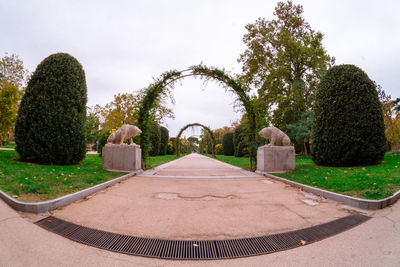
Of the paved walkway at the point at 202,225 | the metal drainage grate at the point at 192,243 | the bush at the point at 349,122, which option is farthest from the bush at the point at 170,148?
the metal drainage grate at the point at 192,243

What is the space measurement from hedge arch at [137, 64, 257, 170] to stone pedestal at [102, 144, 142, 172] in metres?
1.05

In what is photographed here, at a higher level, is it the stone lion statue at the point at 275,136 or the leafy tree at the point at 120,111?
the leafy tree at the point at 120,111

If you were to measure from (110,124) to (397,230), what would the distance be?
90.9 ft

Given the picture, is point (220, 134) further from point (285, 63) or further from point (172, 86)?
point (172, 86)

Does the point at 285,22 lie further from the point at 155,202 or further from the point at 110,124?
the point at 110,124

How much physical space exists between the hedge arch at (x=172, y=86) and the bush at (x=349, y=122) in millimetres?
2898

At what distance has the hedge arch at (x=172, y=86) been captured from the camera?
8320 mm

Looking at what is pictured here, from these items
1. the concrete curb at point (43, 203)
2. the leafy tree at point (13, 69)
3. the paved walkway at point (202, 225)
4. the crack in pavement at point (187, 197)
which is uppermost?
the leafy tree at point (13, 69)

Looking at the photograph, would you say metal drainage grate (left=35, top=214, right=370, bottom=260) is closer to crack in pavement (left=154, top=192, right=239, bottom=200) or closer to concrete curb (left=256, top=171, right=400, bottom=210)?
concrete curb (left=256, top=171, right=400, bottom=210)

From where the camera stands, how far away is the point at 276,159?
744cm

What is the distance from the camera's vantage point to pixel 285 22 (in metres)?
17.8

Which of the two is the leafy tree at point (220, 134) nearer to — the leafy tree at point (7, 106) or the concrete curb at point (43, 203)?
the leafy tree at point (7, 106)

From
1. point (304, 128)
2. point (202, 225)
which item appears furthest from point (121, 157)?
point (304, 128)

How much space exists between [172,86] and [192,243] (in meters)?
7.39
